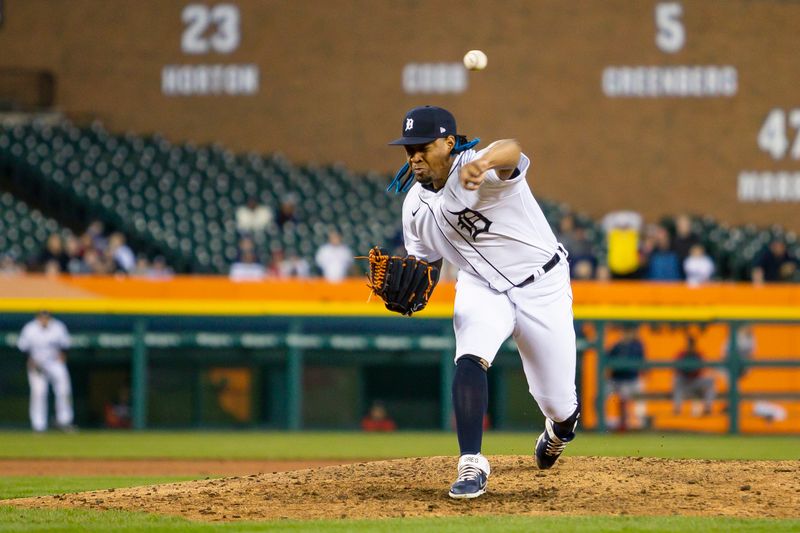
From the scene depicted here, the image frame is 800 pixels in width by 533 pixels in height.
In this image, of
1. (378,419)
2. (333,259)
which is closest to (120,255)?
(333,259)

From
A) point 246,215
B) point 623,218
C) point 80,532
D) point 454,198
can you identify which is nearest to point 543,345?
point 454,198

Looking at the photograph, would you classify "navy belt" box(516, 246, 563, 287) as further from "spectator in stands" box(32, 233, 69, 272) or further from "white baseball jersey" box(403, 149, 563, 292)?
"spectator in stands" box(32, 233, 69, 272)

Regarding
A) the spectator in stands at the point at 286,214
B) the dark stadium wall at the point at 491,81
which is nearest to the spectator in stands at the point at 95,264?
the spectator in stands at the point at 286,214

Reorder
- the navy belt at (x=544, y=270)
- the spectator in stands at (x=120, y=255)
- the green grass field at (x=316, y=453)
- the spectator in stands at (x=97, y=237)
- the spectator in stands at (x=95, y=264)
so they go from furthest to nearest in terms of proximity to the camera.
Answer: the spectator in stands at (x=97, y=237)
the spectator in stands at (x=120, y=255)
the spectator in stands at (x=95, y=264)
the navy belt at (x=544, y=270)
the green grass field at (x=316, y=453)

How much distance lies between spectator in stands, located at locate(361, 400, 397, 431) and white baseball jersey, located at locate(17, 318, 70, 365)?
3.29m

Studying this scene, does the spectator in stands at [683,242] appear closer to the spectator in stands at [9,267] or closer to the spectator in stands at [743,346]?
the spectator in stands at [743,346]

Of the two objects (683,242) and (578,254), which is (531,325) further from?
(683,242)

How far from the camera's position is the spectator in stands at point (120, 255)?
15703 millimetres

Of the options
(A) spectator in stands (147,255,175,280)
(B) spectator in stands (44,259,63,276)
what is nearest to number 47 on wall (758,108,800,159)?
(A) spectator in stands (147,255,175,280)

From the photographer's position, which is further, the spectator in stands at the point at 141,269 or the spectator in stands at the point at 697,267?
the spectator in stands at the point at 697,267

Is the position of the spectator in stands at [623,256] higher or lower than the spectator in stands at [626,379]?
higher

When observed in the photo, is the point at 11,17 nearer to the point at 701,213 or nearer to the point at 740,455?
the point at 701,213

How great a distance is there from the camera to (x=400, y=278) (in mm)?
6398

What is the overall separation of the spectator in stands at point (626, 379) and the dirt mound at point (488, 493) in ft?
21.8
